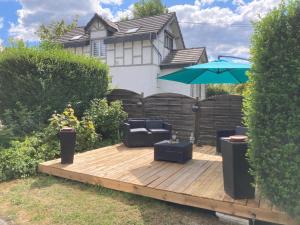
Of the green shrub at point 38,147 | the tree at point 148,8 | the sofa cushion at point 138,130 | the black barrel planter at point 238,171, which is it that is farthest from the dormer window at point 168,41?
the black barrel planter at point 238,171

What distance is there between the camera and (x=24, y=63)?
7.54 meters

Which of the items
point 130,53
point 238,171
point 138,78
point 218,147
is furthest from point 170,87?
point 238,171

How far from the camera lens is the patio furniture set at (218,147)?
3.40 m

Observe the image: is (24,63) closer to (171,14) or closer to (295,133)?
(295,133)

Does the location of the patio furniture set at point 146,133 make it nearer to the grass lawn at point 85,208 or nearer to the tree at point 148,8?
the grass lawn at point 85,208

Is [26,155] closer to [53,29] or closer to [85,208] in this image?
[85,208]

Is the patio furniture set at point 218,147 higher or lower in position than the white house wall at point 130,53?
lower

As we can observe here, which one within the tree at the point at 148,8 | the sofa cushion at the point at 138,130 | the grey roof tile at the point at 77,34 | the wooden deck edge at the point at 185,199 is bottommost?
the wooden deck edge at the point at 185,199

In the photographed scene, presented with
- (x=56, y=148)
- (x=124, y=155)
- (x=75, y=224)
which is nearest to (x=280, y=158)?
(x=75, y=224)

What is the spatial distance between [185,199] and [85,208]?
138 centimetres

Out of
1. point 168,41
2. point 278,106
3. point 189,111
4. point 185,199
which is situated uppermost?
point 168,41

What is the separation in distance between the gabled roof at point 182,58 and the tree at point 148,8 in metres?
14.7

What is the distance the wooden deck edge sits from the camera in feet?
10.3

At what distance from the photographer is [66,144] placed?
538 centimetres
